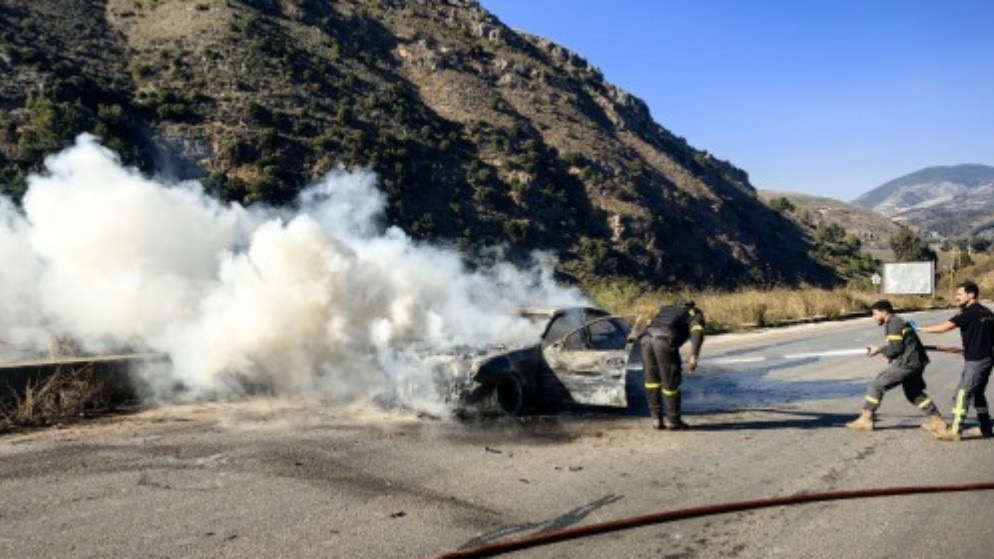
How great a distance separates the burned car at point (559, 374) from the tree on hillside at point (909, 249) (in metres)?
80.8

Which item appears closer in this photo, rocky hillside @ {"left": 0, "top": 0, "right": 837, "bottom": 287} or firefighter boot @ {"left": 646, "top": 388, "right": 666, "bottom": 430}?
firefighter boot @ {"left": 646, "top": 388, "right": 666, "bottom": 430}

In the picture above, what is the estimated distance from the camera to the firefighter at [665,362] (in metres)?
8.81

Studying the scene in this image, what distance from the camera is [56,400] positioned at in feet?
31.7

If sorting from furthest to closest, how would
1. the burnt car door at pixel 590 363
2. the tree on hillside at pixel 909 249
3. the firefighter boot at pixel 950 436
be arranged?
the tree on hillside at pixel 909 249 → the burnt car door at pixel 590 363 → the firefighter boot at pixel 950 436

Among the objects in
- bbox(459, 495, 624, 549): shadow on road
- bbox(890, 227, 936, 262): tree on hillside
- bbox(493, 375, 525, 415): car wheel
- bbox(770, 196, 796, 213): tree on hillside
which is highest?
bbox(770, 196, 796, 213): tree on hillside

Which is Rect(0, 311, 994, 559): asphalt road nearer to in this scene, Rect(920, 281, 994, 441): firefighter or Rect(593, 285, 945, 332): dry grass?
Rect(920, 281, 994, 441): firefighter

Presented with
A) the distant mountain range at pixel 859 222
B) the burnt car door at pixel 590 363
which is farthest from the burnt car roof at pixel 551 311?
the distant mountain range at pixel 859 222

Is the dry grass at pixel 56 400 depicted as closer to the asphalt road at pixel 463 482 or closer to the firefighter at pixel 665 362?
the asphalt road at pixel 463 482

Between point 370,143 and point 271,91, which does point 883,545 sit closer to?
point 370,143

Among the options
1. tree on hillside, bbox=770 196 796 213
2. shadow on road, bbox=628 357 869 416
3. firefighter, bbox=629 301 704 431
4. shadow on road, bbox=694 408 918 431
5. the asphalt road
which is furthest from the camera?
tree on hillside, bbox=770 196 796 213

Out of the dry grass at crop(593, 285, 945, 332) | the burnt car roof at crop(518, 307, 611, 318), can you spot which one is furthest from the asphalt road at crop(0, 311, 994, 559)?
the dry grass at crop(593, 285, 945, 332)

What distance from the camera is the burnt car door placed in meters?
9.44

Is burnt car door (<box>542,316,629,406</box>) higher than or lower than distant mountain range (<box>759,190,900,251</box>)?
lower

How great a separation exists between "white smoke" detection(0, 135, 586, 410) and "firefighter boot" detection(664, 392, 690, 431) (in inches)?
80.2
